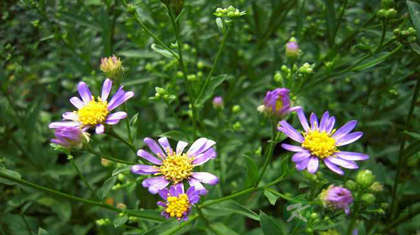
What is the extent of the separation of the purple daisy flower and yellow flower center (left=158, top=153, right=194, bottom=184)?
0.55 meters

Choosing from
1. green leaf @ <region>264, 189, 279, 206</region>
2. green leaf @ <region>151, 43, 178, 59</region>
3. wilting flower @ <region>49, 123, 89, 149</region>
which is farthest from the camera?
green leaf @ <region>151, 43, 178, 59</region>

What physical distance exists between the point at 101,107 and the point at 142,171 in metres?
0.41

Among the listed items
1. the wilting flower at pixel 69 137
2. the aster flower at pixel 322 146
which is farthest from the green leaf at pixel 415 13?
the wilting flower at pixel 69 137

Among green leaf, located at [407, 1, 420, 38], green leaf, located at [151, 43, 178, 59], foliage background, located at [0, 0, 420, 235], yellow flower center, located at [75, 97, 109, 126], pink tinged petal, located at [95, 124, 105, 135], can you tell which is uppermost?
green leaf, located at [407, 1, 420, 38]

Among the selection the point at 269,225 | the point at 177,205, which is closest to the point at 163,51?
the point at 177,205

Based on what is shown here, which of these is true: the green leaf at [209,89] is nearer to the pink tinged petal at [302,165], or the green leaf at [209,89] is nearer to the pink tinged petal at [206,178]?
the pink tinged petal at [206,178]

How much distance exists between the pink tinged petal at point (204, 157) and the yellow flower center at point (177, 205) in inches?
8.4

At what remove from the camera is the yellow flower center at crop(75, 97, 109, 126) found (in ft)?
6.69

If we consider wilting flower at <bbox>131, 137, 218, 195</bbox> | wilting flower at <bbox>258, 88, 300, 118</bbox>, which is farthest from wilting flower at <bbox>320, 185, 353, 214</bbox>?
wilting flower at <bbox>131, 137, 218, 195</bbox>

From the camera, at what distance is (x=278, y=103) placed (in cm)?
187

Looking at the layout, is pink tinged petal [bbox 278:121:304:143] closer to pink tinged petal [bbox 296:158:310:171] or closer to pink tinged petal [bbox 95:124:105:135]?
pink tinged petal [bbox 296:158:310:171]

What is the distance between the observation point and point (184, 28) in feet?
11.9

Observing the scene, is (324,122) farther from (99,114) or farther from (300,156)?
(99,114)

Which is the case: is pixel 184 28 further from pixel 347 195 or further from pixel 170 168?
pixel 347 195
